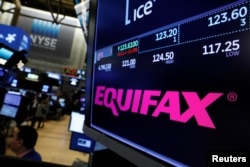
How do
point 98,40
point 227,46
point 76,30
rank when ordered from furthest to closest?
point 76,30 → point 98,40 → point 227,46

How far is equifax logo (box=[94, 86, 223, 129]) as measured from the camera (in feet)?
2.77

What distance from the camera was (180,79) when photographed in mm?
981

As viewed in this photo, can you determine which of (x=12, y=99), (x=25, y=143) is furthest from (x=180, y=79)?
(x=12, y=99)

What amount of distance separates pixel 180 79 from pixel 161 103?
144 mm

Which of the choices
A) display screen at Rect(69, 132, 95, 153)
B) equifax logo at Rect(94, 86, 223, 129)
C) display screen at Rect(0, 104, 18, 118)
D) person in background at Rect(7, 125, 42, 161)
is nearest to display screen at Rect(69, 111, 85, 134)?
display screen at Rect(69, 132, 95, 153)

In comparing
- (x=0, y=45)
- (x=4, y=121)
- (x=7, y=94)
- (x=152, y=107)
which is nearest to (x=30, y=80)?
(x=4, y=121)

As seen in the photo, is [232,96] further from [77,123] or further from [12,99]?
[12,99]

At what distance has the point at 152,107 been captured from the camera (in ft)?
3.72

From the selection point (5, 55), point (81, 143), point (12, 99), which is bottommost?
point (81, 143)

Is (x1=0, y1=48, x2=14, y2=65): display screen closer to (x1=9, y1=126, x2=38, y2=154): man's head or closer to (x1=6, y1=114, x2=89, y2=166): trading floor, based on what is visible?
(x1=6, y1=114, x2=89, y2=166): trading floor

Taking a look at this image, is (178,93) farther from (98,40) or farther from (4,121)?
(4,121)

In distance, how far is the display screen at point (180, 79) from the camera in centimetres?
76

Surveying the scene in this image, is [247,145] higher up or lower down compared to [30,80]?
lower down

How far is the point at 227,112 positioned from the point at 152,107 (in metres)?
0.41
